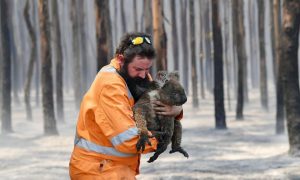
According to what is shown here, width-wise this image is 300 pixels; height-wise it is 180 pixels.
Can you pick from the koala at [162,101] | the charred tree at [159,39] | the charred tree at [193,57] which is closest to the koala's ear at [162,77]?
the koala at [162,101]

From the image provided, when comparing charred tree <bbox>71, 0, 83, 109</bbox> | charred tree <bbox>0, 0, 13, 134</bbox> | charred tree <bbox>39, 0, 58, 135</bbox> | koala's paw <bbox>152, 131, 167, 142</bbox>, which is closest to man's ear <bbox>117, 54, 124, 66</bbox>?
koala's paw <bbox>152, 131, 167, 142</bbox>

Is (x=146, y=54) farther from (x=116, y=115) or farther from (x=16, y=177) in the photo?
(x=16, y=177)

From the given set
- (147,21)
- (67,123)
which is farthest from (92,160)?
(147,21)

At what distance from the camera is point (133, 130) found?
106 inches

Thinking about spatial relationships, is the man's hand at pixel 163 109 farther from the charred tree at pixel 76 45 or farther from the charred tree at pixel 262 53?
the charred tree at pixel 76 45

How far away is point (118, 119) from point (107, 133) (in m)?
0.09

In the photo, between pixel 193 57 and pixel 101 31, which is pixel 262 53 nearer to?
pixel 193 57

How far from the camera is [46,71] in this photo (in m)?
16.4

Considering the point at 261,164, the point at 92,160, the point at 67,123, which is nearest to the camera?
the point at 92,160

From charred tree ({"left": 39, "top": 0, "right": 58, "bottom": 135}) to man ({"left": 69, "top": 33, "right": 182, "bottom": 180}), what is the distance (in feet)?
44.2

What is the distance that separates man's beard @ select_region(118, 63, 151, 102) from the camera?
2.84 meters

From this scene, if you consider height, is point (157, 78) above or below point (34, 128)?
above

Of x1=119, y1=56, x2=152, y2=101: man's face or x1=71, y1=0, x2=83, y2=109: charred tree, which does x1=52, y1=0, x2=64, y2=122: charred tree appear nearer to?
x1=71, y1=0, x2=83, y2=109: charred tree

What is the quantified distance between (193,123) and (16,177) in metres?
12.0
